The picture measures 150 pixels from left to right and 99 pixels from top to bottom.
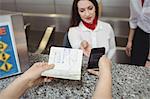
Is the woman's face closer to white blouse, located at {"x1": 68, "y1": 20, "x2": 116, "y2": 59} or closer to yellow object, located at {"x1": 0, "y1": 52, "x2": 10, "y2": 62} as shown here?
white blouse, located at {"x1": 68, "y1": 20, "x2": 116, "y2": 59}

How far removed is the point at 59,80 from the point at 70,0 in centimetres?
122

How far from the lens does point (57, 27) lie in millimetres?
2000

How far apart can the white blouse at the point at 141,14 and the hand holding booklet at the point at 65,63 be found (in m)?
0.83

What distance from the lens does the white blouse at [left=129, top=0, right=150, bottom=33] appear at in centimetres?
139

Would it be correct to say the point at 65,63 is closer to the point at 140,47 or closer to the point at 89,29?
the point at 89,29

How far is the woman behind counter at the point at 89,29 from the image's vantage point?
51.4 inches

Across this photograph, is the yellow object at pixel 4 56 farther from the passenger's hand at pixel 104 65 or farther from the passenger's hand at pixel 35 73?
the passenger's hand at pixel 104 65

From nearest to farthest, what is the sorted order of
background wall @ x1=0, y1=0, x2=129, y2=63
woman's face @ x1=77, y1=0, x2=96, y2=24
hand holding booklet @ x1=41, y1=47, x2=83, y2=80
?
hand holding booklet @ x1=41, y1=47, x2=83, y2=80, woman's face @ x1=77, y1=0, x2=96, y2=24, background wall @ x1=0, y1=0, x2=129, y2=63

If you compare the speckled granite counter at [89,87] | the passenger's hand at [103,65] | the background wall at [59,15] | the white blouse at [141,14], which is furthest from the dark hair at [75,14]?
the passenger's hand at [103,65]

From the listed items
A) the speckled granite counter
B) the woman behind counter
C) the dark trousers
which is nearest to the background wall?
the dark trousers

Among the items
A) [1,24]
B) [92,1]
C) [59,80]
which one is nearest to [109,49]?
[92,1]

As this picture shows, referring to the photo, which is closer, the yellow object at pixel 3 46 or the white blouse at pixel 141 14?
the yellow object at pixel 3 46

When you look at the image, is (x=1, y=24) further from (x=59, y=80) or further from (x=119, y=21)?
(x=119, y=21)

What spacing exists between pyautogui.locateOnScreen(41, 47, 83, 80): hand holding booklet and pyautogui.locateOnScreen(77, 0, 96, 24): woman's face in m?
0.61
